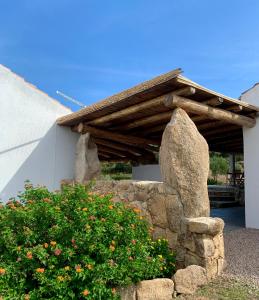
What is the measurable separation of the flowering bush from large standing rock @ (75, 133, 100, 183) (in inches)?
134

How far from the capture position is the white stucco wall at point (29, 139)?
7004 mm

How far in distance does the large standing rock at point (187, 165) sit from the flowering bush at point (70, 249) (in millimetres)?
991

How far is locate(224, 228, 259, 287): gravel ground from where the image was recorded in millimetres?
4242

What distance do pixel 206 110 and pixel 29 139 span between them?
4123 mm

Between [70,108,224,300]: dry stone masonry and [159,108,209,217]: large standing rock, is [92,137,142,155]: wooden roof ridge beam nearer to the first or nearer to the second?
[70,108,224,300]: dry stone masonry

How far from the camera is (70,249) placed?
329cm

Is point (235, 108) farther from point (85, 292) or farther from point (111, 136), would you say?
point (85, 292)

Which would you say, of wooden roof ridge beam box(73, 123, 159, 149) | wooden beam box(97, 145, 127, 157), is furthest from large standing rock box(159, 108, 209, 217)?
wooden beam box(97, 145, 127, 157)

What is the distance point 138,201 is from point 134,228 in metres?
1.36

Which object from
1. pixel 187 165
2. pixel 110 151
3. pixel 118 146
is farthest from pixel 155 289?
pixel 110 151

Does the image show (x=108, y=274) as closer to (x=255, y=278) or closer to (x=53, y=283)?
(x=53, y=283)

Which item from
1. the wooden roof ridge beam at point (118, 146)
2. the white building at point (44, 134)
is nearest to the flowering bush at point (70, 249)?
the white building at point (44, 134)

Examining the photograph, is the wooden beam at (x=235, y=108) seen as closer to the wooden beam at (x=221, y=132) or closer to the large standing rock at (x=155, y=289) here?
the wooden beam at (x=221, y=132)

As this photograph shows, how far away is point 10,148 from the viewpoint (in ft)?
23.2
